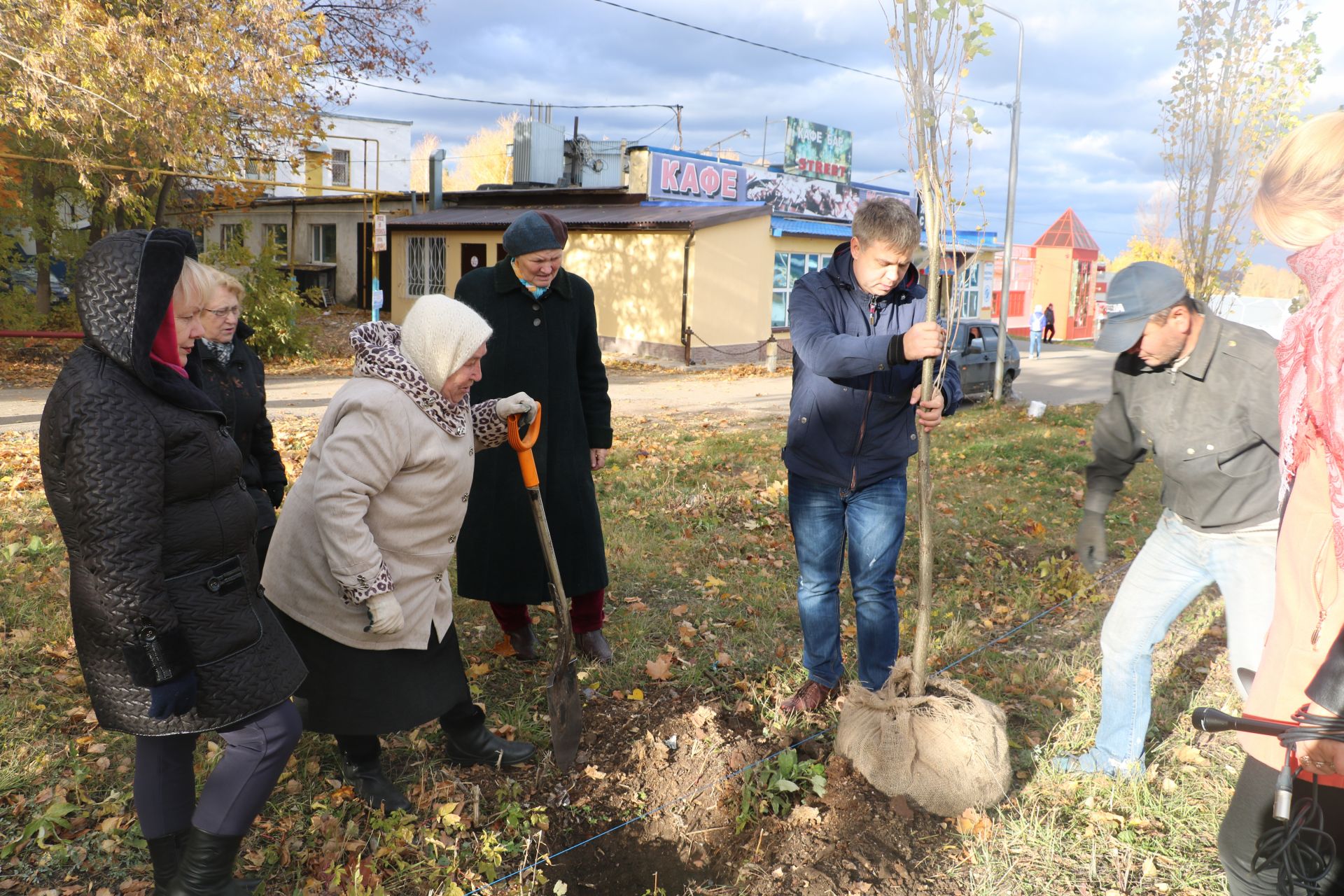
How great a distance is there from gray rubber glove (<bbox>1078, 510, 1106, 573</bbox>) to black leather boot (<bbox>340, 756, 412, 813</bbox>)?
2.54m

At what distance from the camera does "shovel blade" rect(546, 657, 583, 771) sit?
3.46 m

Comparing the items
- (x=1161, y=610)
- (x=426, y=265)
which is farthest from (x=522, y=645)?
(x=426, y=265)

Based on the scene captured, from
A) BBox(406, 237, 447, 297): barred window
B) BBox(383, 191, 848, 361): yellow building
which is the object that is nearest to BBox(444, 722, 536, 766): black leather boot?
BBox(383, 191, 848, 361): yellow building

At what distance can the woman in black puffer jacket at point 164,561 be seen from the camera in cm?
209

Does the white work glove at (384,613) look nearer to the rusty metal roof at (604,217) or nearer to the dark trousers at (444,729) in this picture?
the dark trousers at (444,729)

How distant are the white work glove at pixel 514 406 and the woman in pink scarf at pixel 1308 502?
236cm

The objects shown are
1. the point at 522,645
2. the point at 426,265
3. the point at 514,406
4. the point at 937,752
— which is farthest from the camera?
the point at 426,265

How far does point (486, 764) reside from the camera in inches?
136

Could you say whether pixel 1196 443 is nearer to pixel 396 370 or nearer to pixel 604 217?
pixel 396 370

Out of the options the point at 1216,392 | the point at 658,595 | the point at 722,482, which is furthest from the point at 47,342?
A: the point at 1216,392

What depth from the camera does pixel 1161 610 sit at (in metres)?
3.11

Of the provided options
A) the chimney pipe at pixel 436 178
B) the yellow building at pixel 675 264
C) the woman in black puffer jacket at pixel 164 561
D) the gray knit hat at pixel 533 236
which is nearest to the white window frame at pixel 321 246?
the chimney pipe at pixel 436 178

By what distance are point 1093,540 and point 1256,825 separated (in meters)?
1.41

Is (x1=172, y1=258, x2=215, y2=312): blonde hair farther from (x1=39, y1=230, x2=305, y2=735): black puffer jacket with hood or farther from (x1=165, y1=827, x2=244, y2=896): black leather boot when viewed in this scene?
Answer: (x1=165, y1=827, x2=244, y2=896): black leather boot
